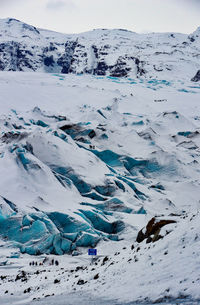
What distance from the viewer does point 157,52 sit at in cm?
14312

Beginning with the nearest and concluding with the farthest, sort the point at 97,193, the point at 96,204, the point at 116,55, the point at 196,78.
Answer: the point at 96,204 < the point at 97,193 < the point at 196,78 < the point at 116,55

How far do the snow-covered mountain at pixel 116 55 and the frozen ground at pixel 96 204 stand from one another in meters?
61.6

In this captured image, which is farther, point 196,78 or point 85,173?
point 196,78

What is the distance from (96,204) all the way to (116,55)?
12741 centimetres

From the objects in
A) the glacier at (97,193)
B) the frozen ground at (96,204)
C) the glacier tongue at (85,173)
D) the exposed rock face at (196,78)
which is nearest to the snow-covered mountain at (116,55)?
the exposed rock face at (196,78)

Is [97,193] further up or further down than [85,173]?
further down

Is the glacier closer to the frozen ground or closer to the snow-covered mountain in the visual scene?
the frozen ground

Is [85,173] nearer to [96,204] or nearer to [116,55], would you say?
[96,204]

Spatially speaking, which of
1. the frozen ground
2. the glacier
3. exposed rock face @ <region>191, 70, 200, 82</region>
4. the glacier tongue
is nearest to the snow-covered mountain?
exposed rock face @ <region>191, 70, 200, 82</region>

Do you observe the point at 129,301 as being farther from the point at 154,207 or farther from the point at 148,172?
the point at 148,172

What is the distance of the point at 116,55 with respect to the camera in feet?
494

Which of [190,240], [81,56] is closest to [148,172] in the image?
[190,240]

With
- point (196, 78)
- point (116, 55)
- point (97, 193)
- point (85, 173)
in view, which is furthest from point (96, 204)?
point (116, 55)

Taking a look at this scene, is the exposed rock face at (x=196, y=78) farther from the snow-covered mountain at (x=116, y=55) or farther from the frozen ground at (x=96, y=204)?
the frozen ground at (x=96, y=204)
